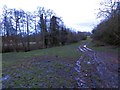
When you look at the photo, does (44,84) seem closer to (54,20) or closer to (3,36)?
(3,36)

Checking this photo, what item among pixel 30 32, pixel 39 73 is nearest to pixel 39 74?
pixel 39 73

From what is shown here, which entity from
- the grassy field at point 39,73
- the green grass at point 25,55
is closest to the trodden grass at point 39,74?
the grassy field at point 39,73

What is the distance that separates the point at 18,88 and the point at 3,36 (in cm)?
3622

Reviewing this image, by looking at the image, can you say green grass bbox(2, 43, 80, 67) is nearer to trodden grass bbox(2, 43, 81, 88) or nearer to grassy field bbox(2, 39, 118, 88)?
grassy field bbox(2, 39, 118, 88)

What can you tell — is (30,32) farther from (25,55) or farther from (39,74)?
(39,74)

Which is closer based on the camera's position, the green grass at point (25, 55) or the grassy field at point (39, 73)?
the grassy field at point (39, 73)

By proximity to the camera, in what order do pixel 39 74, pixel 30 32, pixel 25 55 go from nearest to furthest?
pixel 39 74 < pixel 25 55 < pixel 30 32

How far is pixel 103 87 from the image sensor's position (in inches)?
352

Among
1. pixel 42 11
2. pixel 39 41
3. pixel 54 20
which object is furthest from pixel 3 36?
pixel 54 20

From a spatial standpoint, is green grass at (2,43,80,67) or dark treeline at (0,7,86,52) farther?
dark treeline at (0,7,86,52)

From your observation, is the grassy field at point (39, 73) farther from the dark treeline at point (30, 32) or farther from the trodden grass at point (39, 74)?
the dark treeline at point (30, 32)

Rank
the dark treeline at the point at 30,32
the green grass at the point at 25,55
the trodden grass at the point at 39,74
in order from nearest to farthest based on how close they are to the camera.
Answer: the trodden grass at the point at 39,74
the green grass at the point at 25,55
the dark treeline at the point at 30,32

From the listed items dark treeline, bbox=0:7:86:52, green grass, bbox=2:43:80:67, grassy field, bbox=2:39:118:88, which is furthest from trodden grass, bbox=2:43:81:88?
dark treeline, bbox=0:7:86:52

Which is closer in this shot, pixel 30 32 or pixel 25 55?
pixel 25 55
